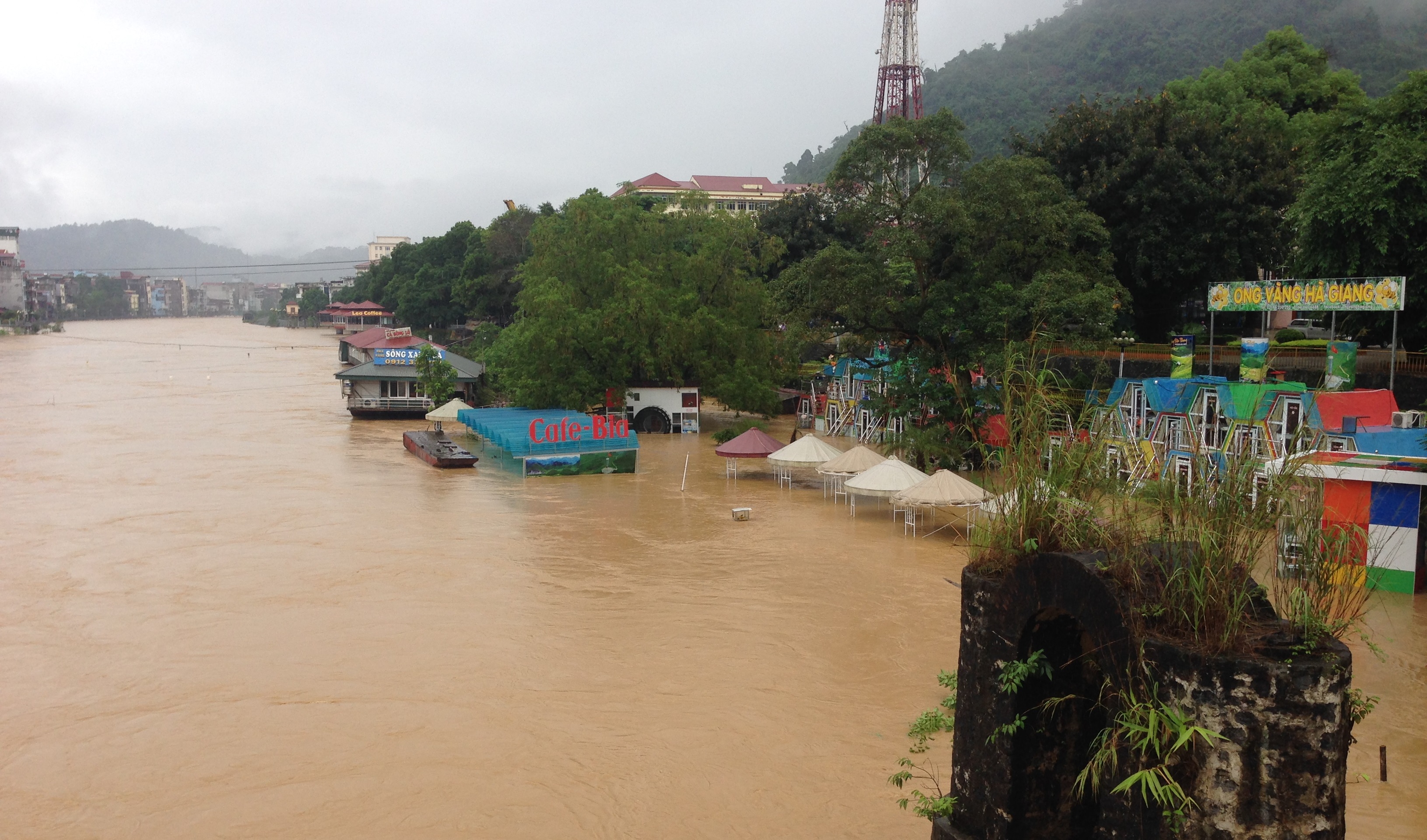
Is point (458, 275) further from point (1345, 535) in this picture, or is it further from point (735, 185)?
point (1345, 535)

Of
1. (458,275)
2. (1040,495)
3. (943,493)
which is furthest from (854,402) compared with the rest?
(458,275)

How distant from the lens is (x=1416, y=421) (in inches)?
856

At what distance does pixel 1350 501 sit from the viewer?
1867 cm

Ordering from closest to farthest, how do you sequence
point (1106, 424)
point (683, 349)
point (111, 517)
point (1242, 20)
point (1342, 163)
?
point (1106, 424), point (111, 517), point (1342, 163), point (683, 349), point (1242, 20)

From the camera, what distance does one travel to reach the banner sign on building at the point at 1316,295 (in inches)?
932

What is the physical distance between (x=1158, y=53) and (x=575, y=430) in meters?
81.4

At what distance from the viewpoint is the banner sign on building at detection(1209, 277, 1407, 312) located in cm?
2367

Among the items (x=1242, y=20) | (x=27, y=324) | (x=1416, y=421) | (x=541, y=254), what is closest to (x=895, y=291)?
(x=1416, y=421)

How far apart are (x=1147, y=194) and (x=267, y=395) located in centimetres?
4575

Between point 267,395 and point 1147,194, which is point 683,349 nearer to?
point 1147,194

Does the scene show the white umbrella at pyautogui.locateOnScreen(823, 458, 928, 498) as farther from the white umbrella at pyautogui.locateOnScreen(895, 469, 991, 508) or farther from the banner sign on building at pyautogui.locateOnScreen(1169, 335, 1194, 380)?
the banner sign on building at pyautogui.locateOnScreen(1169, 335, 1194, 380)

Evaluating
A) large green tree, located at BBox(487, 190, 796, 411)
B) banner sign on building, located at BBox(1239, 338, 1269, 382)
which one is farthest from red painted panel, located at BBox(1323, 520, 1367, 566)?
large green tree, located at BBox(487, 190, 796, 411)

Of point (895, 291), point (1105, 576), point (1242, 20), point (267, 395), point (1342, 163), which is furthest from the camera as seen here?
point (1242, 20)

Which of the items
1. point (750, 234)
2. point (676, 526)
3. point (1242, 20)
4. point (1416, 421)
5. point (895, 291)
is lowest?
point (676, 526)
